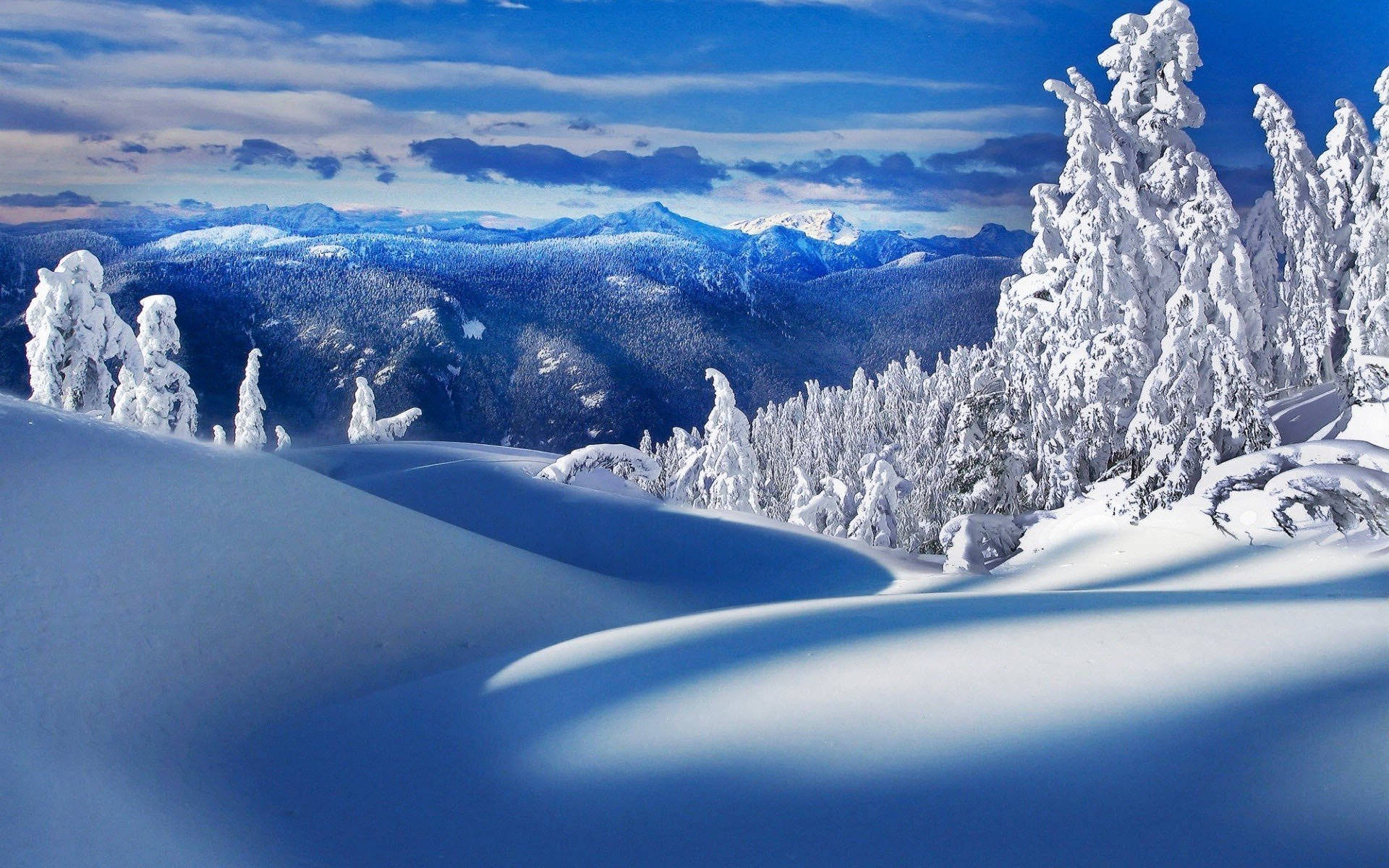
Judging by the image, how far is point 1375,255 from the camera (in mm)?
22156

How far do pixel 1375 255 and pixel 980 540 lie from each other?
52.8 ft

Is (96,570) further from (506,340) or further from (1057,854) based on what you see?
(506,340)

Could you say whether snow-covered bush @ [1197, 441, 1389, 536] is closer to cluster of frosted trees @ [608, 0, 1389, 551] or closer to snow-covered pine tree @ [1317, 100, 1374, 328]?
cluster of frosted trees @ [608, 0, 1389, 551]

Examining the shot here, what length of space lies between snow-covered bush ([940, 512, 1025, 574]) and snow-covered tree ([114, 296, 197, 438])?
23.0m

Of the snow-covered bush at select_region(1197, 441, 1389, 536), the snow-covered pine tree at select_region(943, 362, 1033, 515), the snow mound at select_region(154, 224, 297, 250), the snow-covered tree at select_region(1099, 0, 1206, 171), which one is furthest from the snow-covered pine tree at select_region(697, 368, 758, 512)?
the snow mound at select_region(154, 224, 297, 250)

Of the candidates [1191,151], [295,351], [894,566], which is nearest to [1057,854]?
[894,566]

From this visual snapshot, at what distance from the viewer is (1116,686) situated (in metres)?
5.55

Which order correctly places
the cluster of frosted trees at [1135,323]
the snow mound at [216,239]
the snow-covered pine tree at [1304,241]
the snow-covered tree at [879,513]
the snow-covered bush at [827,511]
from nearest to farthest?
the cluster of frosted trees at [1135,323] → the snow-covered pine tree at [1304,241] → the snow-covered bush at [827,511] → the snow-covered tree at [879,513] → the snow mound at [216,239]

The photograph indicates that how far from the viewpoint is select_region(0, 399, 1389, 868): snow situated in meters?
4.43

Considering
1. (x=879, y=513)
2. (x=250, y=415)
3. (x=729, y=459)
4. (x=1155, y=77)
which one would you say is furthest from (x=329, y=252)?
(x=1155, y=77)

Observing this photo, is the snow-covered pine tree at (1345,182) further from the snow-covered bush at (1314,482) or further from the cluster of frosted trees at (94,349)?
the cluster of frosted trees at (94,349)

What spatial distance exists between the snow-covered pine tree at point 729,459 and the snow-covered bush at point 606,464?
4.16 m

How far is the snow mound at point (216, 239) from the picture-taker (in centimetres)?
15262

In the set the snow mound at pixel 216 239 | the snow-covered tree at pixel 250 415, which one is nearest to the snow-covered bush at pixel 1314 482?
the snow-covered tree at pixel 250 415
